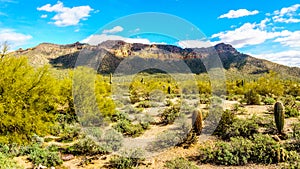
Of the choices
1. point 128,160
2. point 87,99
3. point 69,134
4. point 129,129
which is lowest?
point 128,160

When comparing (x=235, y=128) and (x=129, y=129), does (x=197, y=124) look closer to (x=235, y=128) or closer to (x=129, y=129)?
(x=235, y=128)

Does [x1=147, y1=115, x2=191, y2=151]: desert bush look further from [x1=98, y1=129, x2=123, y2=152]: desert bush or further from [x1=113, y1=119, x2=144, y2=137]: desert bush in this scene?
[x1=113, y1=119, x2=144, y2=137]: desert bush

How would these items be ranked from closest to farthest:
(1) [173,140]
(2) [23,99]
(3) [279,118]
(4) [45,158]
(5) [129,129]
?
1. (4) [45,158]
2. (2) [23,99]
3. (1) [173,140]
4. (3) [279,118]
5. (5) [129,129]

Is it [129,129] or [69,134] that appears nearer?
[69,134]

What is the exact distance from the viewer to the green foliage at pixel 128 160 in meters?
12.0

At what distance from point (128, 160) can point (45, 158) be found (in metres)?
3.73

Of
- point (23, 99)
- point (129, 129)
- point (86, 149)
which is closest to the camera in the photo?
point (23, 99)

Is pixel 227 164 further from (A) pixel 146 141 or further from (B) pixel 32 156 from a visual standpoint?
(B) pixel 32 156

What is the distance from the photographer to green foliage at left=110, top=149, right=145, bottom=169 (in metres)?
12.0

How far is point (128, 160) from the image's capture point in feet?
39.7

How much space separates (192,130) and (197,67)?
8115 centimetres

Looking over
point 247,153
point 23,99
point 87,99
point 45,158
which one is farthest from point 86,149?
point 247,153

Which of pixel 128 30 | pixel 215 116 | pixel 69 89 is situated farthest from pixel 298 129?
pixel 69 89

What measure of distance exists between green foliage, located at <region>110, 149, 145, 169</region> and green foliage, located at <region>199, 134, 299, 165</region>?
9.11 feet
